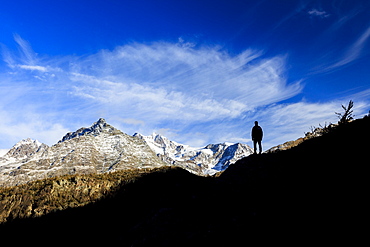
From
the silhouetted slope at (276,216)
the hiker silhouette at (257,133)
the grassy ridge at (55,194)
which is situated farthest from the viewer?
the hiker silhouette at (257,133)

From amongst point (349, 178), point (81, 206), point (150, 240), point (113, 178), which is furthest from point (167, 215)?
point (113, 178)

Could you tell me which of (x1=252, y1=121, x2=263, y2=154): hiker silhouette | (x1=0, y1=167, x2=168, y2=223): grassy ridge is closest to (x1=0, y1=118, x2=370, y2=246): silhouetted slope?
(x1=0, y1=167, x2=168, y2=223): grassy ridge

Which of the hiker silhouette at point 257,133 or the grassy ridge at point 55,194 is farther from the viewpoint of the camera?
the hiker silhouette at point 257,133

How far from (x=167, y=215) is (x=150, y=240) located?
183 cm

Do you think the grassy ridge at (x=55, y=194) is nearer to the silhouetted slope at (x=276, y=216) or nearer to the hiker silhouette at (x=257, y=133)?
the silhouetted slope at (x=276, y=216)

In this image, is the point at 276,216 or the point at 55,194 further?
the point at 55,194

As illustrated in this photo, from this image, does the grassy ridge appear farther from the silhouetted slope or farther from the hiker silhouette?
the hiker silhouette

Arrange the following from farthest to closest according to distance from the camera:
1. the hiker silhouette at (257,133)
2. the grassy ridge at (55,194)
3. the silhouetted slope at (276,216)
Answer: the hiker silhouette at (257,133) → the grassy ridge at (55,194) → the silhouetted slope at (276,216)

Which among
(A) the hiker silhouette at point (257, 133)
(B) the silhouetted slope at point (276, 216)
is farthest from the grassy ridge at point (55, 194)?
(A) the hiker silhouette at point (257, 133)

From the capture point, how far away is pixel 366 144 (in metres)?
10.3

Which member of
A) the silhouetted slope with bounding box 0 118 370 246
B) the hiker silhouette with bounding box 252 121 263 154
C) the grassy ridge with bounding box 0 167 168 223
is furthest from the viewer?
the hiker silhouette with bounding box 252 121 263 154

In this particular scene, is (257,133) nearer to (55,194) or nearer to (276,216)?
(276,216)

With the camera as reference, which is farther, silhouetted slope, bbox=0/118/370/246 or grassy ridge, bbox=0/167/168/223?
grassy ridge, bbox=0/167/168/223

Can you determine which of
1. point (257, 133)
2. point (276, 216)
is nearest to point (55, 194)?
point (276, 216)
